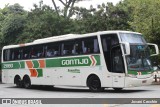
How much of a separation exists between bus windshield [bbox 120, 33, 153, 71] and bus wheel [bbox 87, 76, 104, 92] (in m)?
2.22

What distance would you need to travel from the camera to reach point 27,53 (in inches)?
998

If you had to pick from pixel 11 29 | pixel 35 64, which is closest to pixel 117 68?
pixel 35 64

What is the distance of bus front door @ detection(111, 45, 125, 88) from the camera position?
18.4m

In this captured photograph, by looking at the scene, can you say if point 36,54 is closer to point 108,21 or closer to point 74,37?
point 74,37

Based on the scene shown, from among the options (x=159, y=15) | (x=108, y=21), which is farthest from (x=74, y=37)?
(x=108, y=21)

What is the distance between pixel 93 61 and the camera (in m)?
19.7

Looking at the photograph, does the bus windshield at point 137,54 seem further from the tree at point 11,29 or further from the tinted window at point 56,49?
the tree at point 11,29

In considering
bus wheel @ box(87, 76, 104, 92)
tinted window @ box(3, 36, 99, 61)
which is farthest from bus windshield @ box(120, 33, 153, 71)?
bus wheel @ box(87, 76, 104, 92)

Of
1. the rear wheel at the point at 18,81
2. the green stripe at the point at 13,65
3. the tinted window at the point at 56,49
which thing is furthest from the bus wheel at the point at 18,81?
the tinted window at the point at 56,49

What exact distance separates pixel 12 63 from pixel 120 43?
1117cm

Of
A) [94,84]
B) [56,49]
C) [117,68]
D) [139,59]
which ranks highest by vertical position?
[56,49]

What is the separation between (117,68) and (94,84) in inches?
76.1

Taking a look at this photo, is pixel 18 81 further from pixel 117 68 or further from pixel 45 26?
pixel 45 26

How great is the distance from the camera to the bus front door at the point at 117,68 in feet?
60.2
